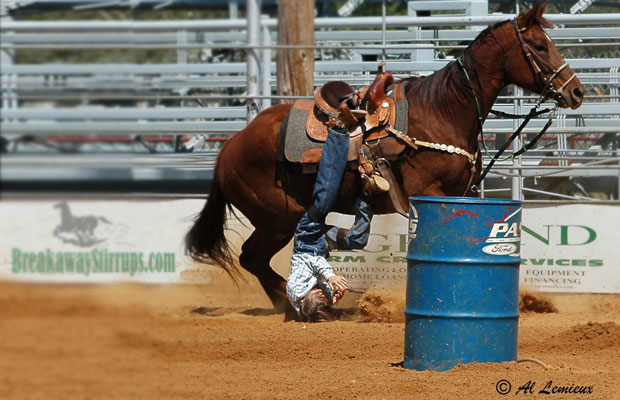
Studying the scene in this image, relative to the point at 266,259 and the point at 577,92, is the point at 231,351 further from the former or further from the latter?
the point at 577,92

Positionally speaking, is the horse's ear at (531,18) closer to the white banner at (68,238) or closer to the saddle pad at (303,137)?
the saddle pad at (303,137)

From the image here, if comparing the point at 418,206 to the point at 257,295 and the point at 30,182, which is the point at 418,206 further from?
the point at 257,295

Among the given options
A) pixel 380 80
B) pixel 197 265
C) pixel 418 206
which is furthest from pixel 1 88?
pixel 197 265

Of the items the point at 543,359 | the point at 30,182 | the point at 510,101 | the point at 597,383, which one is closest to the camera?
the point at 30,182

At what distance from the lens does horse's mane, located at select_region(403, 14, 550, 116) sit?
273 inches

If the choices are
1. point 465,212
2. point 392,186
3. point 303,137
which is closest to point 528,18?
point 392,186

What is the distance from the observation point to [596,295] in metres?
8.83

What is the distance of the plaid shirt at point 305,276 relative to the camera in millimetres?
7438

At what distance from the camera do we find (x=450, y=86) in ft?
22.9

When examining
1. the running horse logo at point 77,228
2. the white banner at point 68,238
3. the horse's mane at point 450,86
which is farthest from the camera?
the horse's mane at point 450,86

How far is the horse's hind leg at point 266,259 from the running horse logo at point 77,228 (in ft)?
17.6

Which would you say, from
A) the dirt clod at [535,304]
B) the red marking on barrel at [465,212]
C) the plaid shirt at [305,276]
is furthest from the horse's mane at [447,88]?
the dirt clod at [535,304]

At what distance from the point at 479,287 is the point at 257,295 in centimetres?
438

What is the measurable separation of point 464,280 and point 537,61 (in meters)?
2.60
